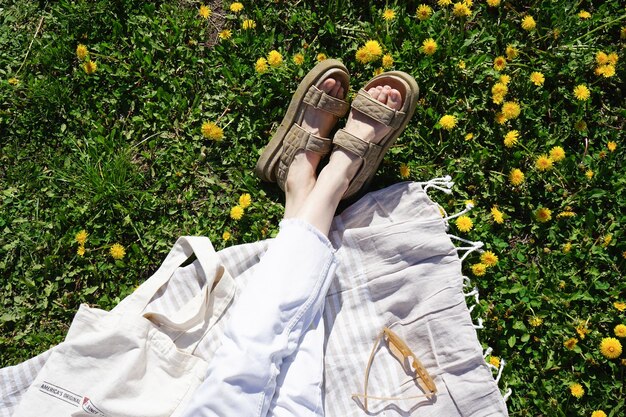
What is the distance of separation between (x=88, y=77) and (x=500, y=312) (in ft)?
7.51

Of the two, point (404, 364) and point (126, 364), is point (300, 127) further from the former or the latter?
point (126, 364)

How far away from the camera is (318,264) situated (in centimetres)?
210

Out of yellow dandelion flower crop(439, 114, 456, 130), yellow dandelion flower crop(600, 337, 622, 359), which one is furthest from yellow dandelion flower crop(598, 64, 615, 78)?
yellow dandelion flower crop(600, 337, 622, 359)

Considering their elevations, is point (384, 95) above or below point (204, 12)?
below

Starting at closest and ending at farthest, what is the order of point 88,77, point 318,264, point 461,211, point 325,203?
point 318,264 < point 325,203 < point 461,211 < point 88,77

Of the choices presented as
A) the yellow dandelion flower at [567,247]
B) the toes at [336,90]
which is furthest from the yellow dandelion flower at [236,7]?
the yellow dandelion flower at [567,247]

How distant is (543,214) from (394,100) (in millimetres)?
863

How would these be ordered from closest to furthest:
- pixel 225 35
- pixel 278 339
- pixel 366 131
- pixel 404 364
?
pixel 278 339 < pixel 404 364 < pixel 366 131 < pixel 225 35

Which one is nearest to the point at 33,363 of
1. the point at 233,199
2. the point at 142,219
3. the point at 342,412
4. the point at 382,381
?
the point at 142,219

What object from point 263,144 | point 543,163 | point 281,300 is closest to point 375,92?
point 263,144

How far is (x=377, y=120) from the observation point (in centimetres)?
233

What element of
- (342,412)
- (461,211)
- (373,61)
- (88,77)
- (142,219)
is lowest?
(342,412)

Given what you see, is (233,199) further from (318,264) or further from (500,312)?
(500,312)

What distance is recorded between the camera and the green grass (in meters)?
2.38
